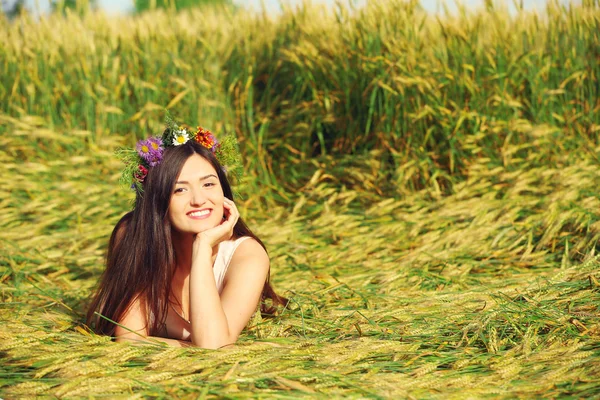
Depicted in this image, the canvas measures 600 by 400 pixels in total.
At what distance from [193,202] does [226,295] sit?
0.33m

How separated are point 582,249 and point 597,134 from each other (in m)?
1.38

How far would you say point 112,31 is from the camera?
19.0 ft

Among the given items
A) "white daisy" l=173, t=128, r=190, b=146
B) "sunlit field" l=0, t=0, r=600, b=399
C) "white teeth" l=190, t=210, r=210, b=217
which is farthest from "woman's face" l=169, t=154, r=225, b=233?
"sunlit field" l=0, t=0, r=600, b=399

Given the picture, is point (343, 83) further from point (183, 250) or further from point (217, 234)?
point (217, 234)

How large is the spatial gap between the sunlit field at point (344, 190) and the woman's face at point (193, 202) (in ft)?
1.42

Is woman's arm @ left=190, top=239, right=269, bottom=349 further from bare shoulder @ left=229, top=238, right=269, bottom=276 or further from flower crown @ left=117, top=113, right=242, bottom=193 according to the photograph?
→ flower crown @ left=117, top=113, right=242, bottom=193

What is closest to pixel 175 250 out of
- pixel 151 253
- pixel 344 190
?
pixel 151 253

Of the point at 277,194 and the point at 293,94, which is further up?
the point at 293,94

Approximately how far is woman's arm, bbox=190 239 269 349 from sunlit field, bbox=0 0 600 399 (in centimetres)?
12

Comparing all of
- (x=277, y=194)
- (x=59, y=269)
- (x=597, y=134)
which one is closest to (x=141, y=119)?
(x=277, y=194)

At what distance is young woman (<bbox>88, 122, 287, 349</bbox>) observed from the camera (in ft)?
8.71

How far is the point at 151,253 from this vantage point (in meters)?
2.74

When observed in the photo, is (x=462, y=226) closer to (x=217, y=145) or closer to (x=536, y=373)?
(x=217, y=145)

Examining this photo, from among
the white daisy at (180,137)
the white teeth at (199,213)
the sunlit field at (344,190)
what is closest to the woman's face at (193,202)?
the white teeth at (199,213)
